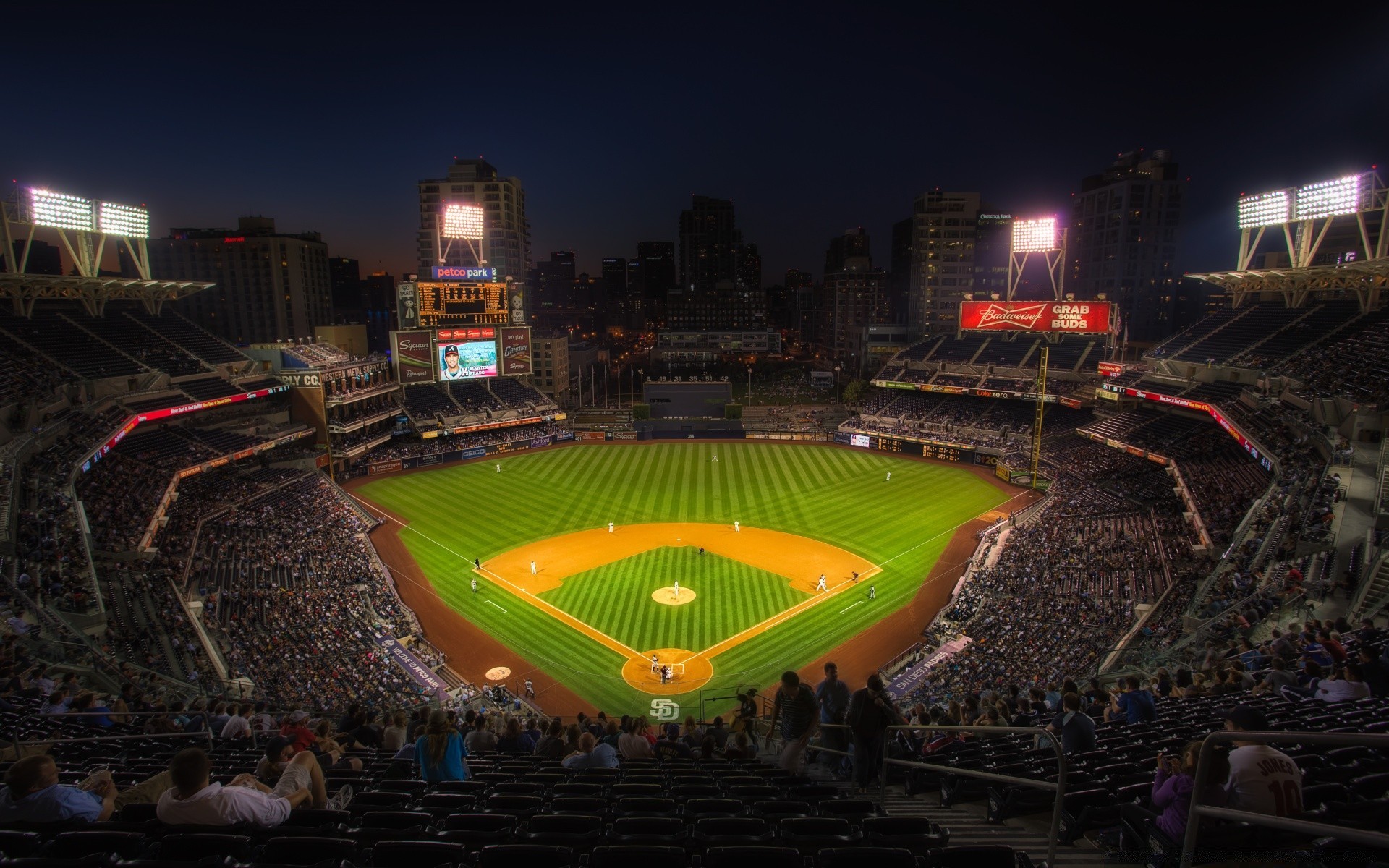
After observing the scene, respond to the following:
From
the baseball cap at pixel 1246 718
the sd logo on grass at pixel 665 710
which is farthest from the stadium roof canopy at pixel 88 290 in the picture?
the baseball cap at pixel 1246 718

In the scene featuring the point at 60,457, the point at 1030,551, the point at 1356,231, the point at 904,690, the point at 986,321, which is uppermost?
the point at 1356,231

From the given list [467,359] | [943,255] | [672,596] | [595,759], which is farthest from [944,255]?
[595,759]

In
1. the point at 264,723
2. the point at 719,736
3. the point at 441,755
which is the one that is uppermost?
the point at 441,755

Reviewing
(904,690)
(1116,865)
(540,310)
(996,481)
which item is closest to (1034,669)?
(904,690)

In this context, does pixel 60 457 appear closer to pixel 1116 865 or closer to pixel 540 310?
pixel 1116 865

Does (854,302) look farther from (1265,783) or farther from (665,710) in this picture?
(1265,783)

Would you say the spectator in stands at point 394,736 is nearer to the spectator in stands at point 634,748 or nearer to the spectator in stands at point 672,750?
the spectator in stands at point 634,748

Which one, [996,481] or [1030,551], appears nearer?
[1030,551]

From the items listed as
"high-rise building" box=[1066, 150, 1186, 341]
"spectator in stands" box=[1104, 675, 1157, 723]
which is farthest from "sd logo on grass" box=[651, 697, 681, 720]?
"high-rise building" box=[1066, 150, 1186, 341]
